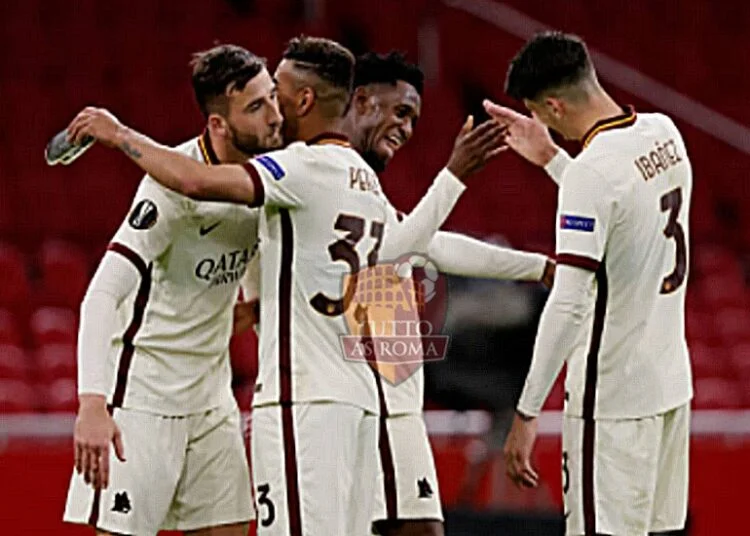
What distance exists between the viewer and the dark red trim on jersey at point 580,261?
4.48 m

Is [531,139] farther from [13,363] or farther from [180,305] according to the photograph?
[13,363]

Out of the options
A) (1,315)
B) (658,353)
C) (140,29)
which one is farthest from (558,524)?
(140,29)

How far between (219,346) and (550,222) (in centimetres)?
636

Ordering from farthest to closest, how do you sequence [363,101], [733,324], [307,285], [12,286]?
[733,324] → [12,286] → [363,101] → [307,285]

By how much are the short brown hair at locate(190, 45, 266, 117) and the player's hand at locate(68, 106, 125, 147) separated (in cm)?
48

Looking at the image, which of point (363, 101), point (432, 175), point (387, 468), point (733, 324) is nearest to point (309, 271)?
point (387, 468)

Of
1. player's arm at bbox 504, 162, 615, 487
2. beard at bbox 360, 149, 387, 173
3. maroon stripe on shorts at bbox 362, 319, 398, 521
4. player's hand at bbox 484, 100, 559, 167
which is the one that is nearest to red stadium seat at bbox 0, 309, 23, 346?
beard at bbox 360, 149, 387, 173

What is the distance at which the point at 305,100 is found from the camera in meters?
4.41

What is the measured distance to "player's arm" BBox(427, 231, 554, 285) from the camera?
5293 mm

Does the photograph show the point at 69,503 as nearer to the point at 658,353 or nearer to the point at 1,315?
the point at 658,353

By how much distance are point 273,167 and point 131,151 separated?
0.37m

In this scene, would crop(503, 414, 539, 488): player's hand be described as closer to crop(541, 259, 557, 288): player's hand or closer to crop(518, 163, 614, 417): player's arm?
crop(518, 163, 614, 417): player's arm

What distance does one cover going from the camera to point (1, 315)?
944cm

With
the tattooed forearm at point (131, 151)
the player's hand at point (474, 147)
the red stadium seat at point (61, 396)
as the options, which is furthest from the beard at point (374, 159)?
the red stadium seat at point (61, 396)
